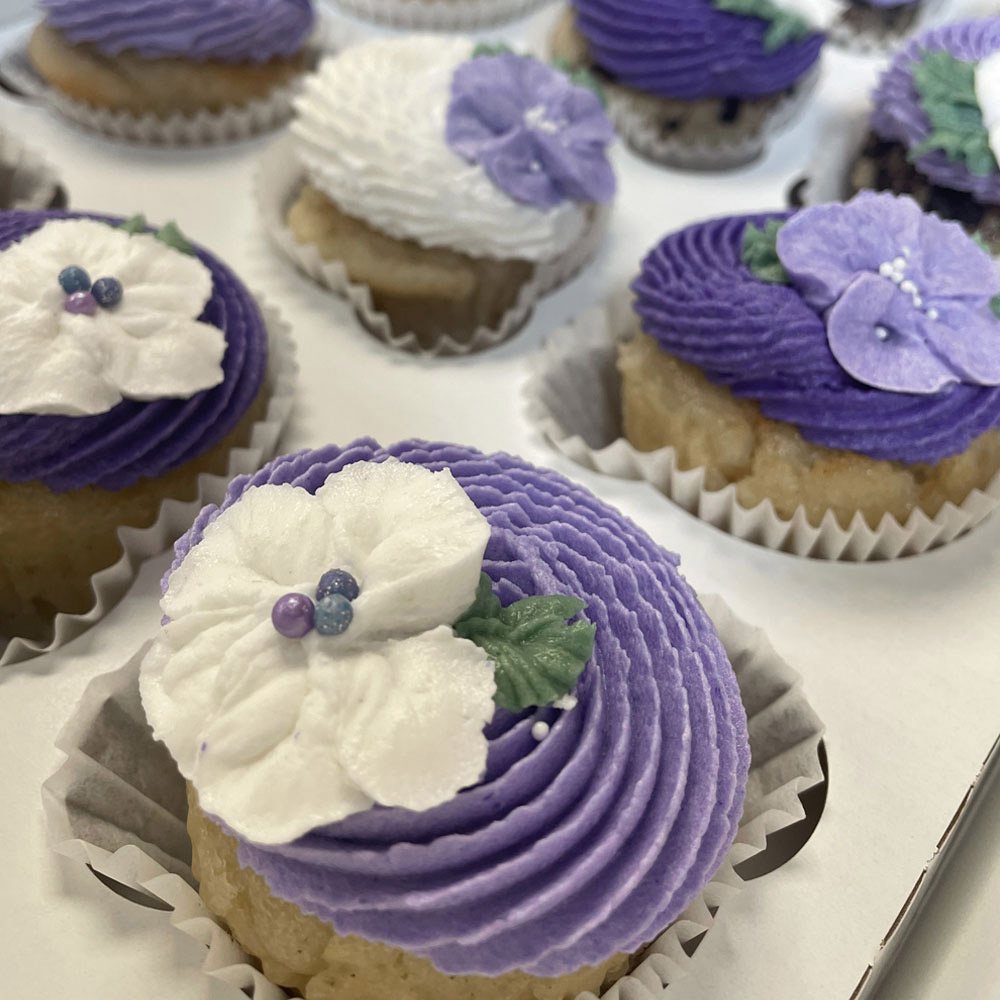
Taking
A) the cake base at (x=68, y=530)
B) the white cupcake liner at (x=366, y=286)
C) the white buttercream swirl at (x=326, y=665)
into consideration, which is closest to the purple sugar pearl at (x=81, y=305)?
the cake base at (x=68, y=530)

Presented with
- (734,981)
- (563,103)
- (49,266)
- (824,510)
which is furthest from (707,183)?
(734,981)

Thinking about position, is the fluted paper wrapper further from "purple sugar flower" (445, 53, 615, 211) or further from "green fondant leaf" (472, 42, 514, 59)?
"green fondant leaf" (472, 42, 514, 59)

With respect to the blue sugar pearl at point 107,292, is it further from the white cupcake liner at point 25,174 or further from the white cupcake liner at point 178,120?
the white cupcake liner at point 178,120

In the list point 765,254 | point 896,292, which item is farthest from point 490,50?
point 896,292

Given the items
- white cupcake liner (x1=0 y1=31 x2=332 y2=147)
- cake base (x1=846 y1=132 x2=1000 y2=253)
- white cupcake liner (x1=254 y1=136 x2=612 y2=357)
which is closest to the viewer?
white cupcake liner (x1=254 y1=136 x2=612 y2=357)

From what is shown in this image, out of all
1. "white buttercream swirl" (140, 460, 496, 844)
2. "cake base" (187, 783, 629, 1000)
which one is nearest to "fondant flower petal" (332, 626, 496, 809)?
"white buttercream swirl" (140, 460, 496, 844)

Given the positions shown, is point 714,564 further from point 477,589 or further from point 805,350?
point 477,589
